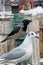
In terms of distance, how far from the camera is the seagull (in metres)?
1.64

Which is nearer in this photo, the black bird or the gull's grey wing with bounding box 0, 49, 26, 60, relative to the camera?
the gull's grey wing with bounding box 0, 49, 26, 60

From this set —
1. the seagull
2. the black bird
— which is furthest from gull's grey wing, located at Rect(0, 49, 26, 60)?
the black bird

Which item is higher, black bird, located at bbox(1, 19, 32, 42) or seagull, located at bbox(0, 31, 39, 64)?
black bird, located at bbox(1, 19, 32, 42)

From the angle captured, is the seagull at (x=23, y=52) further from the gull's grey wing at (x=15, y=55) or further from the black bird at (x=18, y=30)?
the black bird at (x=18, y=30)

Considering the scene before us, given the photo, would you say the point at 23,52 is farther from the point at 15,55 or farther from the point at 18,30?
the point at 18,30

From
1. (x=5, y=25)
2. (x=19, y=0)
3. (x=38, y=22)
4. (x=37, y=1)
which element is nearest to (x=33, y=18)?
(x=38, y=22)

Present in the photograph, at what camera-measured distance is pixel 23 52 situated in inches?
65.5

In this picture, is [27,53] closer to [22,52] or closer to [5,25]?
[22,52]

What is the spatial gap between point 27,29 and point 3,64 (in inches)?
19.7

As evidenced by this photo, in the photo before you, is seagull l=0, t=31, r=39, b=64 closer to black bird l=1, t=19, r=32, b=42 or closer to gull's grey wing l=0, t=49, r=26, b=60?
gull's grey wing l=0, t=49, r=26, b=60

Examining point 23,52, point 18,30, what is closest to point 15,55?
point 23,52

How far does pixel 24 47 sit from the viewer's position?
1.66 meters

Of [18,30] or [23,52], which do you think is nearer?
[23,52]

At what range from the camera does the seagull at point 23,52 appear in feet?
5.37
